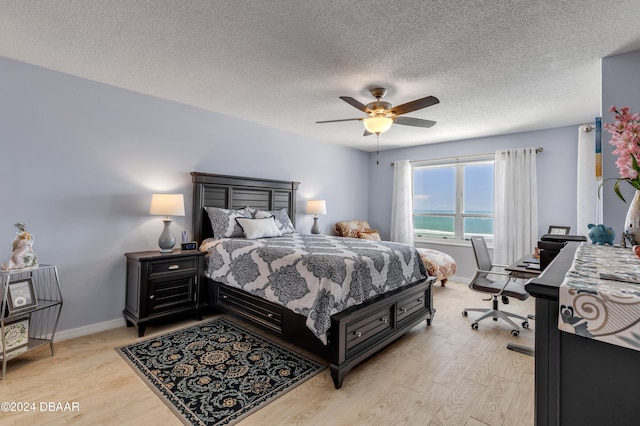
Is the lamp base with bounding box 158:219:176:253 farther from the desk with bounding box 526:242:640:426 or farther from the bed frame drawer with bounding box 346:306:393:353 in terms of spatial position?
the desk with bounding box 526:242:640:426

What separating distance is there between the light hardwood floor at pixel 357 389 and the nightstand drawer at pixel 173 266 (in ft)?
2.29

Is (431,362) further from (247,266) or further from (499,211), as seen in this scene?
(499,211)

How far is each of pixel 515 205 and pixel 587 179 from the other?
0.92 m

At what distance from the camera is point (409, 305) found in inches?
115

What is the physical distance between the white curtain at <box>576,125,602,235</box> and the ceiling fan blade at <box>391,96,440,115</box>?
2.84m

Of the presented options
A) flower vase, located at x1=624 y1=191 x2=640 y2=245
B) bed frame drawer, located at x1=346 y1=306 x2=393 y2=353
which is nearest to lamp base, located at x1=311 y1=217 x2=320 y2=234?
bed frame drawer, located at x1=346 y1=306 x2=393 y2=353

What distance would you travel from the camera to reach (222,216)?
369 centimetres

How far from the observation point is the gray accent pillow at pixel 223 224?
142 inches

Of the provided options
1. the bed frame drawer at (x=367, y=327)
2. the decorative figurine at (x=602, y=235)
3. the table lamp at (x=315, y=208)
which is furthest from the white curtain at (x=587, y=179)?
the table lamp at (x=315, y=208)

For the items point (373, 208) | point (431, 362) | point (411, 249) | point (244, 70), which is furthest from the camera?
point (373, 208)

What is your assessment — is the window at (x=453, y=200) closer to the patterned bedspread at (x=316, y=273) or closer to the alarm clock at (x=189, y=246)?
the patterned bedspread at (x=316, y=273)

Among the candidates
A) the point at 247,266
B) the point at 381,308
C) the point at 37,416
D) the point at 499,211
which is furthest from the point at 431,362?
the point at 499,211

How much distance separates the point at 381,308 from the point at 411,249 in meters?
0.85

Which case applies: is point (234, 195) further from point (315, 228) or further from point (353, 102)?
point (353, 102)
